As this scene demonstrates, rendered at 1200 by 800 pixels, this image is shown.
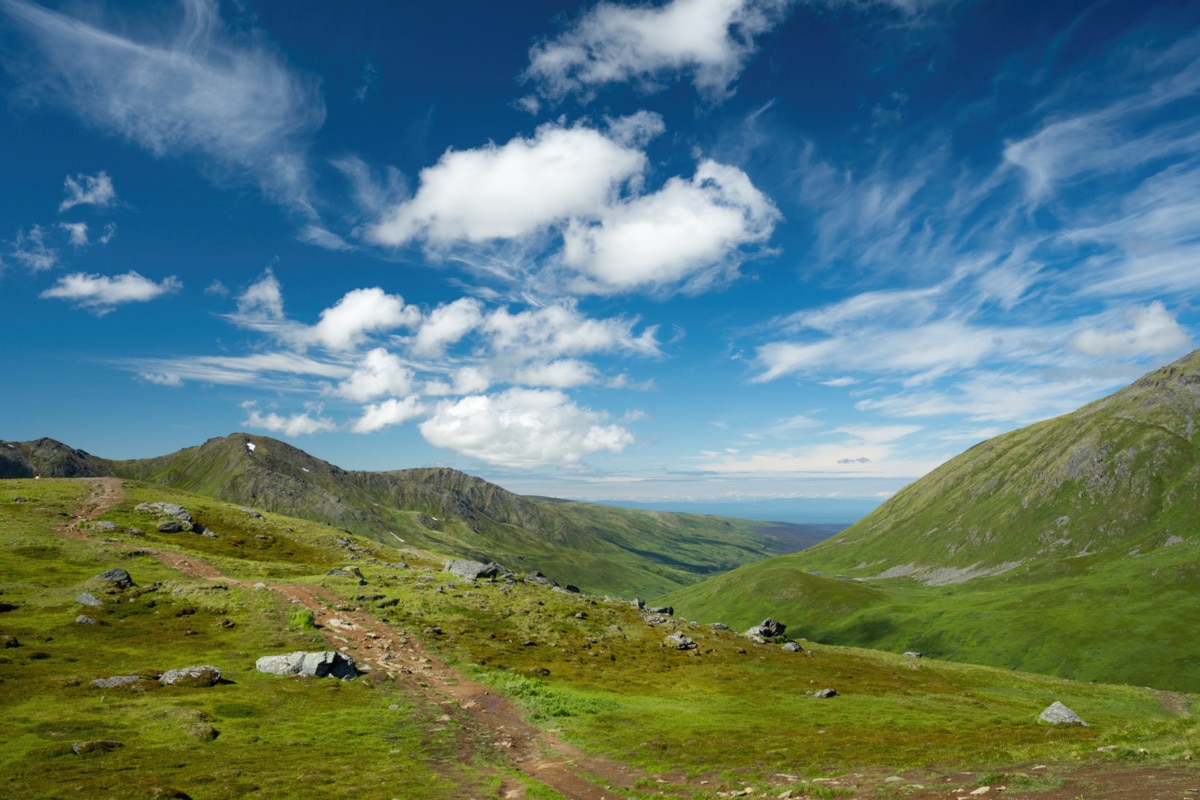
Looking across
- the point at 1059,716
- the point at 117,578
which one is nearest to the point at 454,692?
the point at 117,578

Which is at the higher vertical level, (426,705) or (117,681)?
(117,681)

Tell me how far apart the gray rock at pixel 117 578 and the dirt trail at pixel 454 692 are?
10218 millimetres

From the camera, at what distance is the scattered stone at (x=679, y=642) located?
86.1m

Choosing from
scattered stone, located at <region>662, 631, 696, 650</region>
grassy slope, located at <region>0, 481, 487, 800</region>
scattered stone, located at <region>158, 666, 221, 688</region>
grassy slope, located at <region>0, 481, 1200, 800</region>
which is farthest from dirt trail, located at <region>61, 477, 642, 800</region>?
scattered stone, located at <region>662, 631, 696, 650</region>

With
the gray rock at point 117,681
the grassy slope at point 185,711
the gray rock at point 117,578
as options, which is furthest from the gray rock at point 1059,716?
the gray rock at point 117,578

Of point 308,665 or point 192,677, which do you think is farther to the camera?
point 308,665

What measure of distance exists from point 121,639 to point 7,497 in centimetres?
8968

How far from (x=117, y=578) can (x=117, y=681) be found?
3445 centimetres

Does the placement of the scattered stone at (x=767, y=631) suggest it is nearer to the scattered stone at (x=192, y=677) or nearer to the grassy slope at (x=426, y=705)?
the grassy slope at (x=426, y=705)

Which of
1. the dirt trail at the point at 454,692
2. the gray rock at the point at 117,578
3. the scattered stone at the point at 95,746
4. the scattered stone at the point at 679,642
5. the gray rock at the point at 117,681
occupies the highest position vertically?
the gray rock at the point at 117,578

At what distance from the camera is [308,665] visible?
50344 millimetres

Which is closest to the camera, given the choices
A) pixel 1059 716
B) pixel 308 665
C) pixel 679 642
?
pixel 308 665

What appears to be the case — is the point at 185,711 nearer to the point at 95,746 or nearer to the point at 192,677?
the point at 95,746

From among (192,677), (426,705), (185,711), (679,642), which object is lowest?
(679,642)
